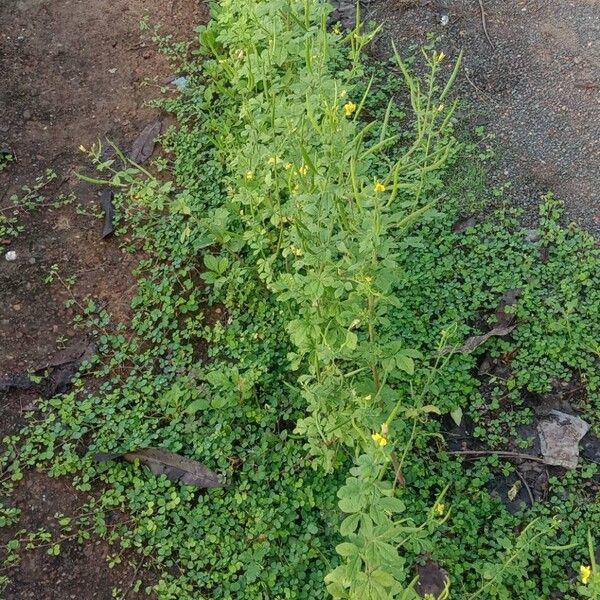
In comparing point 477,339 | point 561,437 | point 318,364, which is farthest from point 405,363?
point 561,437

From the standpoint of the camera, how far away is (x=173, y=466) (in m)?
3.35

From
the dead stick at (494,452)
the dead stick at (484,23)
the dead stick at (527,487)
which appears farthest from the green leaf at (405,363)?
the dead stick at (484,23)

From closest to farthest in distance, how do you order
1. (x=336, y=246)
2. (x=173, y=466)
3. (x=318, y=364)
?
(x=336, y=246) → (x=318, y=364) → (x=173, y=466)

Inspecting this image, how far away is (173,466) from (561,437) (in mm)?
1827

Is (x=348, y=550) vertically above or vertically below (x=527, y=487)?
above

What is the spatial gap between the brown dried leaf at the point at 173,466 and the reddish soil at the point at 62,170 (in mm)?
308

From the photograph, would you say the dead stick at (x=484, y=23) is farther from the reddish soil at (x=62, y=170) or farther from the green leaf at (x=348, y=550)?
the green leaf at (x=348, y=550)

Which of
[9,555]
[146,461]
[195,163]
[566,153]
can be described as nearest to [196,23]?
[195,163]

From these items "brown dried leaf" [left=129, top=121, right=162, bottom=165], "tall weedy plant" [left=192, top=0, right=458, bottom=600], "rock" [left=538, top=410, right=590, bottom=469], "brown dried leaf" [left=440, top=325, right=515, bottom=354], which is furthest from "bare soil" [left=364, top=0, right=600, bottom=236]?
"brown dried leaf" [left=129, top=121, right=162, bottom=165]

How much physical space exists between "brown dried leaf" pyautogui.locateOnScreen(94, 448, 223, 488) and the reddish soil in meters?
0.31

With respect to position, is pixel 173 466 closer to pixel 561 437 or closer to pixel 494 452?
pixel 494 452

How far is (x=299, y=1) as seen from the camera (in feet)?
13.0

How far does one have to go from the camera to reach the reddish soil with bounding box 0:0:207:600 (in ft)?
10.4

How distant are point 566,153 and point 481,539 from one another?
2.44 meters
